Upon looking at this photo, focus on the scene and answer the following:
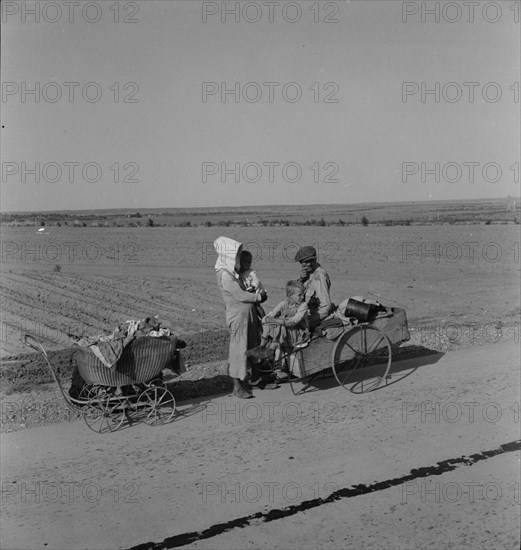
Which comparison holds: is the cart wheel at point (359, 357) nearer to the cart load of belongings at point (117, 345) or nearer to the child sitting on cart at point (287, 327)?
the child sitting on cart at point (287, 327)

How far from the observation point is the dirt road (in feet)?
17.0

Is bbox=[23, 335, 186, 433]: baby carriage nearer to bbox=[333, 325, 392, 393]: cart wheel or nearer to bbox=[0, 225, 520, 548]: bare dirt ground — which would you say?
bbox=[0, 225, 520, 548]: bare dirt ground

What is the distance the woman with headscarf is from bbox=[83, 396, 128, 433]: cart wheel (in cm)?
140

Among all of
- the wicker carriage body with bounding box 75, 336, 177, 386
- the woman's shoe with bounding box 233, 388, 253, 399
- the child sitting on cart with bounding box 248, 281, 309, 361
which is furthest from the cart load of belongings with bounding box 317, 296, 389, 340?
the wicker carriage body with bounding box 75, 336, 177, 386

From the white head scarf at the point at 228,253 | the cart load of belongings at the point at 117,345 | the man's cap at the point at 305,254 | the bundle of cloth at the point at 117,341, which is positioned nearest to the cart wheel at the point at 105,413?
the cart load of belongings at the point at 117,345

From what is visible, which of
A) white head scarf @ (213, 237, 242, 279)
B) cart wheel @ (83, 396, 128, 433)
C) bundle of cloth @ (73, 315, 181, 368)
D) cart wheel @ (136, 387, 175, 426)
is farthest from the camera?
white head scarf @ (213, 237, 242, 279)

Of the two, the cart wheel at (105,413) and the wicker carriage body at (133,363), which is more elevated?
the wicker carriage body at (133,363)

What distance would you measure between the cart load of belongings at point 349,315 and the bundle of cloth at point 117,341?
69.0 inches

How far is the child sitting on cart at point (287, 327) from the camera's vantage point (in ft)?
26.7

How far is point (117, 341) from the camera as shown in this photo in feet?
23.1

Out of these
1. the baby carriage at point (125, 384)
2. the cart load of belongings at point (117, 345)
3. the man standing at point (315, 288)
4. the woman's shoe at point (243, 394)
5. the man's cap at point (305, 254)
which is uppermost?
the man's cap at point (305, 254)

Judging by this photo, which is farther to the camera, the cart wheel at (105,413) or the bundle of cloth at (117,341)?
the cart wheel at (105,413)

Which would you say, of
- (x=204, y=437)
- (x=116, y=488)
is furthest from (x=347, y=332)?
(x=116, y=488)

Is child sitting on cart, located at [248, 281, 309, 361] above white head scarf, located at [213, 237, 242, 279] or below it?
below
